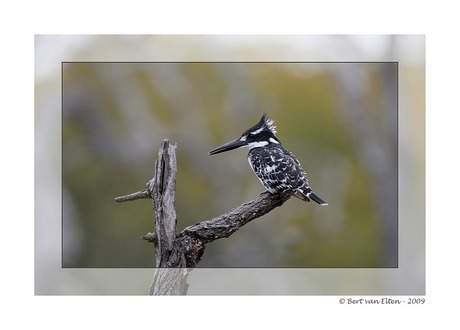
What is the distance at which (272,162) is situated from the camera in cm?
332

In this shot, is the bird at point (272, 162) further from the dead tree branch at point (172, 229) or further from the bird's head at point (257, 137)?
the dead tree branch at point (172, 229)

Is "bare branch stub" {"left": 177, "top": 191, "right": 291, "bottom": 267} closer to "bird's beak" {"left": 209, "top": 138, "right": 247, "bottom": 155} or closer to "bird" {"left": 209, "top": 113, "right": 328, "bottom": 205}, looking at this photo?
"bird" {"left": 209, "top": 113, "right": 328, "bottom": 205}

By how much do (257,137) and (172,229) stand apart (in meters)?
0.80

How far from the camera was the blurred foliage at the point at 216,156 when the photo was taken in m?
3.36

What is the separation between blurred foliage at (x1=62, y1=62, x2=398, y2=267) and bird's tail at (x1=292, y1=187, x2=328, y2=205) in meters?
0.04

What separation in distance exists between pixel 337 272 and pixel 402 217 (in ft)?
1.83

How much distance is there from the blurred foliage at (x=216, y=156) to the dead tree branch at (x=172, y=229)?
98 mm

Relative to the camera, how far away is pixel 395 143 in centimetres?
342

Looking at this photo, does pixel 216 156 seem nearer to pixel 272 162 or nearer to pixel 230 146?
pixel 230 146

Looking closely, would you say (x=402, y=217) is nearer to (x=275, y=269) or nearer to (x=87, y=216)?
(x=275, y=269)

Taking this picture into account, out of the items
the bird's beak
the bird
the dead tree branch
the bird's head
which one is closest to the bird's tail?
the bird

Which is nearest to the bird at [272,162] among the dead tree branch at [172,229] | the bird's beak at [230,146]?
the bird's beak at [230,146]

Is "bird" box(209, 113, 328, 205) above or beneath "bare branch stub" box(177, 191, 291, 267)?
above

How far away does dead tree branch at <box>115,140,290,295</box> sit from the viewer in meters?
3.20
